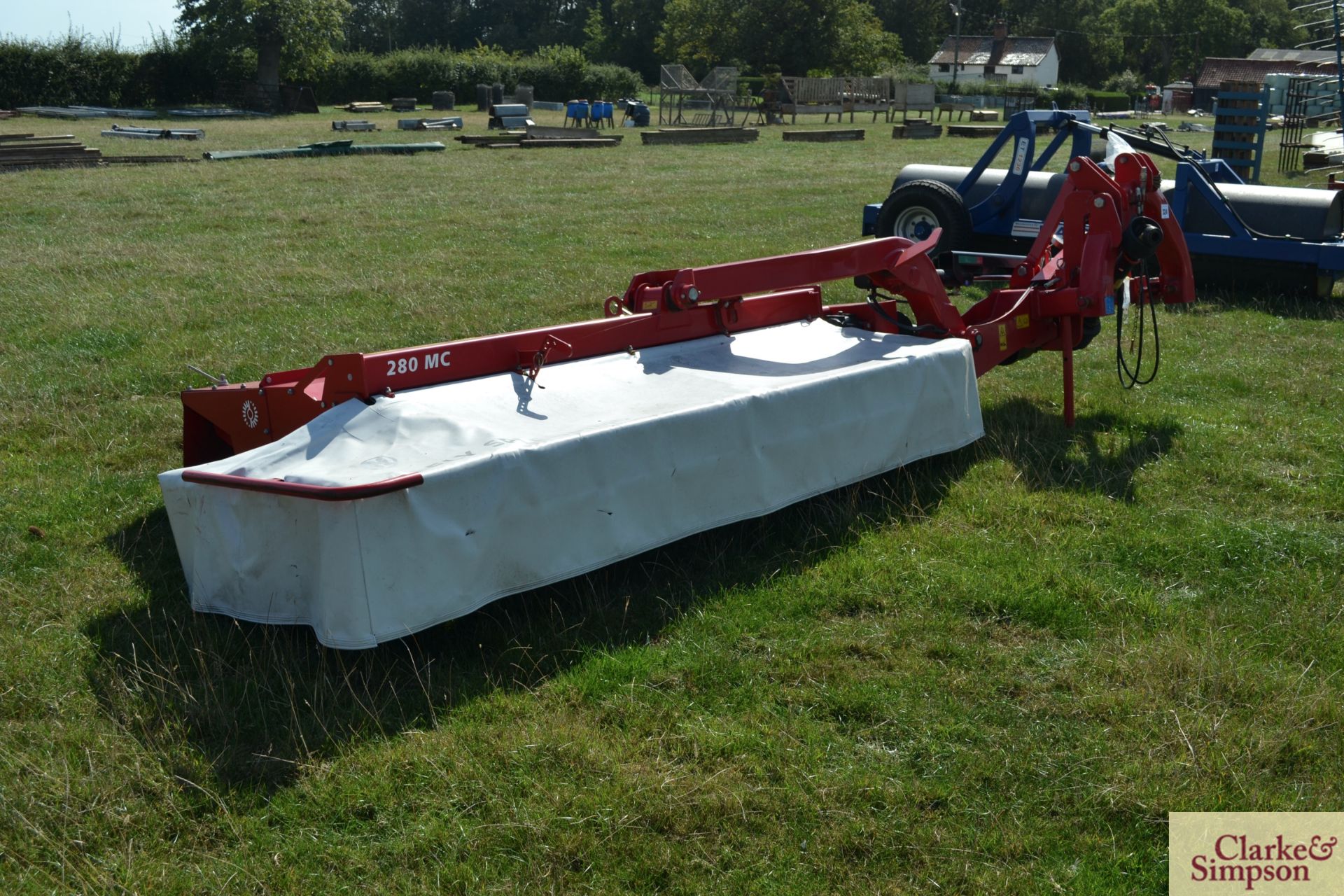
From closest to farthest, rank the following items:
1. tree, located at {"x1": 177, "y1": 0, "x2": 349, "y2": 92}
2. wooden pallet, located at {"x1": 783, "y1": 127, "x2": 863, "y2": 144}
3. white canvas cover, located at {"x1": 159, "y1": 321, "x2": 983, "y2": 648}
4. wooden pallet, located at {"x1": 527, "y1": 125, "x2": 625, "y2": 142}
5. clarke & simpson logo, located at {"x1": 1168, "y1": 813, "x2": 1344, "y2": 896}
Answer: clarke & simpson logo, located at {"x1": 1168, "y1": 813, "x2": 1344, "y2": 896}
white canvas cover, located at {"x1": 159, "y1": 321, "x2": 983, "y2": 648}
wooden pallet, located at {"x1": 527, "y1": 125, "x2": 625, "y2": 142}
wooden pallet, located at {"x1": 783, "y1": 127, "x2": 863, "y2": 144}
tree, located at {"x1": 177, "y1": 0, "x2": 349, "y2": 92}

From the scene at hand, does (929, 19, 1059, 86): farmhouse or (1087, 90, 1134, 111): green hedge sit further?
(929, 19, 1059, 86): farmhouse

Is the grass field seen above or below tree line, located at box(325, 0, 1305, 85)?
below

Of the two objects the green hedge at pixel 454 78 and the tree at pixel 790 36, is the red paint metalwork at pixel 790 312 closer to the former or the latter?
the green hedge at pixel 454 78

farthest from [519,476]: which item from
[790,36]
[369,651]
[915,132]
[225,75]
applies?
[790,36]

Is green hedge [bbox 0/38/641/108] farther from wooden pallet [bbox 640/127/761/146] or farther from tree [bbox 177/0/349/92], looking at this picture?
wooden pallet [bbox 640/127/761/146]

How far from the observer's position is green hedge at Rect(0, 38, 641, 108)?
3988 centimetres

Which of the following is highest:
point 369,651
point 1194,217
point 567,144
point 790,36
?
point 790,36

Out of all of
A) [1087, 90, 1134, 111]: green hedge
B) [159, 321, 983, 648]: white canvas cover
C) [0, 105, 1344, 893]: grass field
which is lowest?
[0, 105, 1344, 893]: grass field

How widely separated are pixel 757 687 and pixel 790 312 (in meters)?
2.71

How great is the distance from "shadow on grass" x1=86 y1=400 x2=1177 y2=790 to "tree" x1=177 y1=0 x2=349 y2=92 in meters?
41.9

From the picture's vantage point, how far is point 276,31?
4272cm

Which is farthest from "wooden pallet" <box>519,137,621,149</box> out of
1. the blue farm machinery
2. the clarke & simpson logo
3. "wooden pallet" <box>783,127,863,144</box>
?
the clarke & simpson logo

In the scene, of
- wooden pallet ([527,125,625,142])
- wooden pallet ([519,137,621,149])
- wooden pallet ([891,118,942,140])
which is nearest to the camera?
wooden pallet ([519,137,621,149])

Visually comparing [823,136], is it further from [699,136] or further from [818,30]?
[818,30]
